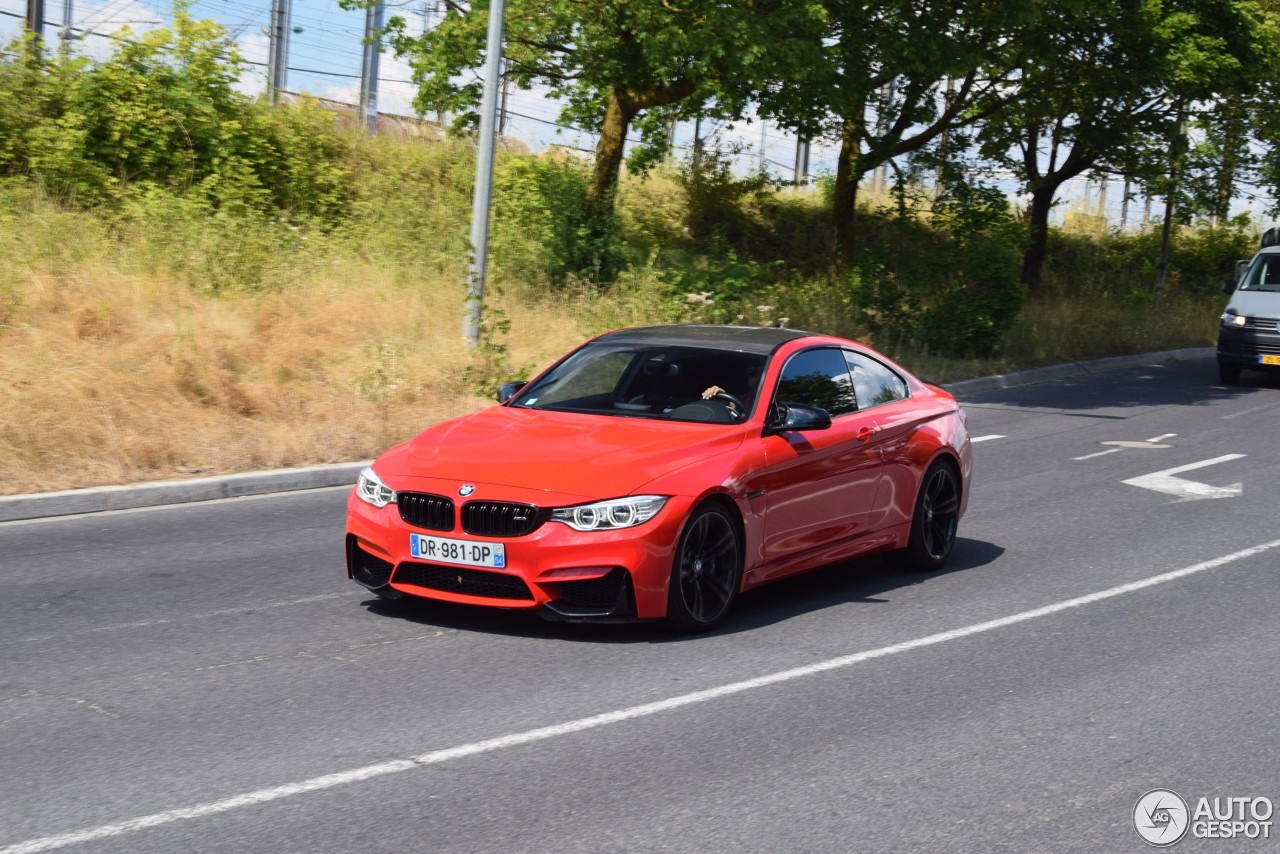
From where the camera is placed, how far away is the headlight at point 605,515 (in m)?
6.83

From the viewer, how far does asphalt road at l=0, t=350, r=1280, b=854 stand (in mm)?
4742

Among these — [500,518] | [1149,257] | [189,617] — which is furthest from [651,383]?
[1149,257]

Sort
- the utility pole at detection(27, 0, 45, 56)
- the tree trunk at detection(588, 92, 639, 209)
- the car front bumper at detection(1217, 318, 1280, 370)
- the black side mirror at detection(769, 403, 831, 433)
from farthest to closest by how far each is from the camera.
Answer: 1. the tree trunk at detection(588, 92, 639, 209)
2. the utility pole at detection(27, 0, 45, 56)
3. the car front bumper at detection(1217, 318, 1280, 370)
4. the black side mirror at detection(769, 403, 831, 433)

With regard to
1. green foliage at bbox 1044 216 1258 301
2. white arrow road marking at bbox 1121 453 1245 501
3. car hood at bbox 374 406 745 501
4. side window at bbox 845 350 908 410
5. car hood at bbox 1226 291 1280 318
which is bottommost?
white arrow road marking at bbox 1121 453 1245 501

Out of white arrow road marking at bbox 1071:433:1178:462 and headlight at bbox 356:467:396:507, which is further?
white arrow road marking at bbox 1071:433:1178:462

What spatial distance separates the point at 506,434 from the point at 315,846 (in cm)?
351

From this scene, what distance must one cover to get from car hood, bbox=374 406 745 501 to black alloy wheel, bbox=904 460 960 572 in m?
1.96

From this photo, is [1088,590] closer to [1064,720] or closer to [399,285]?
[1064,720]

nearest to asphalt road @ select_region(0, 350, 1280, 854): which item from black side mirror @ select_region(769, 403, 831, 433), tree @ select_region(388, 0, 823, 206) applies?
black side mirror @ select_region(769, 403, 831, 433)

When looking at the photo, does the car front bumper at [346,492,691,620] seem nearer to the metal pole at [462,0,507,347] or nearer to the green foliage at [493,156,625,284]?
the metal pole at [462,0,507,347]

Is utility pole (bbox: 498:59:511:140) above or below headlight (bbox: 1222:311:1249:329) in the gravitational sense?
above

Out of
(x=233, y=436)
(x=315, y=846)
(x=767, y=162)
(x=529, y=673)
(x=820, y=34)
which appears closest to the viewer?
(x=315, y=846)

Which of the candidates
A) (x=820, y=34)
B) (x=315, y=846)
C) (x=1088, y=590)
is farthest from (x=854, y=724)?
(x=820, y=34)

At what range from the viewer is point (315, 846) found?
4402mm
